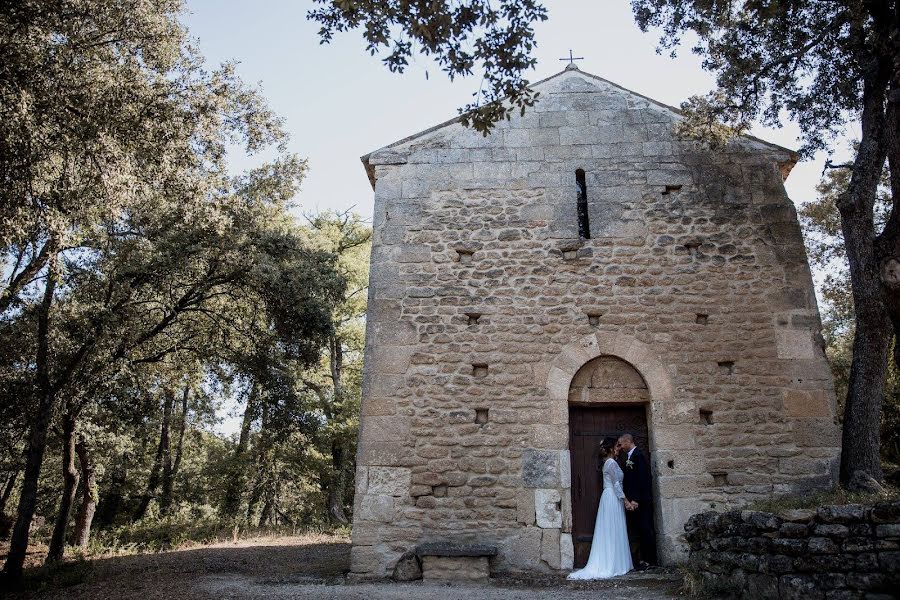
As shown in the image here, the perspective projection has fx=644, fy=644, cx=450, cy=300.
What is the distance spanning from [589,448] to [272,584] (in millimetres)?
4155

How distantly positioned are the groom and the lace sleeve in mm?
142

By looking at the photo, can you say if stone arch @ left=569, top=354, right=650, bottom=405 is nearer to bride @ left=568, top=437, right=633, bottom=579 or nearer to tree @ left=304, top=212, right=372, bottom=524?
bride @ left=568, top=437, right=633, bottom=579

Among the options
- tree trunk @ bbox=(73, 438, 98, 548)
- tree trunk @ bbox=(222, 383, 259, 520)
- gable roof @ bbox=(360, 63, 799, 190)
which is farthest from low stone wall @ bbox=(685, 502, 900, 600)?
tree trunk @ bbox=(222, 383, 259, 520)

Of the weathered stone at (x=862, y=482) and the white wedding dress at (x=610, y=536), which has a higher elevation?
the weathered stone at (x=862, y=482)

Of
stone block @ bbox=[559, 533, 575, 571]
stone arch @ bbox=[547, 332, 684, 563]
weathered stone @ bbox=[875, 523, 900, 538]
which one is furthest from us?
stone arch @ bbox=[547, 332, 684, 563]

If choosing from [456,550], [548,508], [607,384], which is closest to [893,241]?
[607,384]

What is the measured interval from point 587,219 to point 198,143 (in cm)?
546

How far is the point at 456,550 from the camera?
289 inches

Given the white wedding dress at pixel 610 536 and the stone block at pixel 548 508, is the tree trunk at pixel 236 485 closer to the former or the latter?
the stone block at pixel 548 508

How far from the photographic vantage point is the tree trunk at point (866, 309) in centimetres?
752

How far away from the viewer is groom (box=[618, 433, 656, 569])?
7.91m

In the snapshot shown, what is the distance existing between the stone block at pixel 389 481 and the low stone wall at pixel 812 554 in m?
3.63

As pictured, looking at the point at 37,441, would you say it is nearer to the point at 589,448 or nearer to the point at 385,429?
the point at 385,429

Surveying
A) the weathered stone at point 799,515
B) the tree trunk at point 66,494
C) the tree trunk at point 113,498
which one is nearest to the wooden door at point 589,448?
the weathered stone at point 799,515
